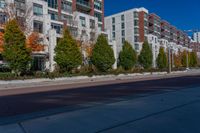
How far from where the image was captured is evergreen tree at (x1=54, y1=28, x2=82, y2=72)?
3578 centimetres

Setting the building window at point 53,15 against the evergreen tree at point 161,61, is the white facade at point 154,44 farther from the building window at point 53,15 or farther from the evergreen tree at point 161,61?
the building window at point 53,15

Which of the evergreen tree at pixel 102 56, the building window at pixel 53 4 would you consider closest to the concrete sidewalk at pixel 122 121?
the evergreen tree at pixel 102 56

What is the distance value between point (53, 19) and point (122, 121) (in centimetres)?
4628

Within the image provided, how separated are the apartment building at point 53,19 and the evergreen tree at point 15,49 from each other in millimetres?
6898

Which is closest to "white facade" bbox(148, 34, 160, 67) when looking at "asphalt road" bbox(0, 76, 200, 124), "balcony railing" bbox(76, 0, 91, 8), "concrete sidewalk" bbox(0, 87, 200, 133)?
"balcony railing" bbox(76, 0, 91, 8)

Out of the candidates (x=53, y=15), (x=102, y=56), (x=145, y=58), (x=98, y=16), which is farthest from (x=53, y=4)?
(x=145, y=58)

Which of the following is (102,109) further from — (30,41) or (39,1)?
(39,1)

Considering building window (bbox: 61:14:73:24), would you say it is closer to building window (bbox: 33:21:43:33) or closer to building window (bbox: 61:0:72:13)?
building window (bbox: 61:0:72:13)

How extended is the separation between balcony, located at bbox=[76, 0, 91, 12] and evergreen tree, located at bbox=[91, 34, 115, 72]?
1919 cm

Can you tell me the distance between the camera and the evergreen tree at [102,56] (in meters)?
42.2

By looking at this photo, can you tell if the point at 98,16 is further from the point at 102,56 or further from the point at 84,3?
the point at 102,56

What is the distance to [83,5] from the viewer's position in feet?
196

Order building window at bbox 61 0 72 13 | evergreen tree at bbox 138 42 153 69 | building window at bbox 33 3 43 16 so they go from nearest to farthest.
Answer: building window at bbox 33 3 43 16, building window at bbox 61 0 72 13, evergreen tree at bbox 138 42 153 69

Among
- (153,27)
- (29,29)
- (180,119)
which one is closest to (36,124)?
(180,119)
